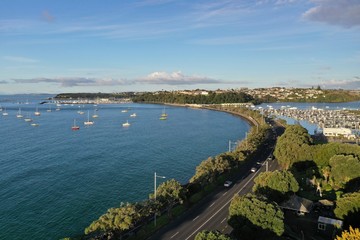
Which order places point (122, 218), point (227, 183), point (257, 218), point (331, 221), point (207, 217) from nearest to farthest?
point (257, 218), point (122, 218), point (331, 221), point (207, 217), point (227, 183)

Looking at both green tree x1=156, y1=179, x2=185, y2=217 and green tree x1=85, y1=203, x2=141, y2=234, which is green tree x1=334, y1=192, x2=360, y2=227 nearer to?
green tree x1=156, y1=179, x2=185, y2=217

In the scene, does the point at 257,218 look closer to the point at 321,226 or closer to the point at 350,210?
the point at 321,226

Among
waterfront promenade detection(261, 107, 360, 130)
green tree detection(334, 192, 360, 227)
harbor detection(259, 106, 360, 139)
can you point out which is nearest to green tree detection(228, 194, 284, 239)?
green tree detection(334, 192, 360, 227)

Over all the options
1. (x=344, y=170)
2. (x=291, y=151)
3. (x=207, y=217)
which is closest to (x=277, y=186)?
(x=207, y=217)

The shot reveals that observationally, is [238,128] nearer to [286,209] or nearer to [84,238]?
[286,209]

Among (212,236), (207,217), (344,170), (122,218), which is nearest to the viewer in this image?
(212,236)

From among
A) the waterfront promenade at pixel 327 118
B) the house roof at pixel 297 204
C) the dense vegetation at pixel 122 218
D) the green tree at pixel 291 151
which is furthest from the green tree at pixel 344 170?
the waterfront promenade at pixel 327 118

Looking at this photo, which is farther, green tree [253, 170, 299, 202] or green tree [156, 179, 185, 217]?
green tree [253, 170, 299, 202]
